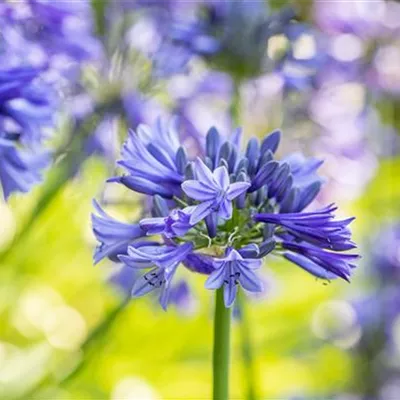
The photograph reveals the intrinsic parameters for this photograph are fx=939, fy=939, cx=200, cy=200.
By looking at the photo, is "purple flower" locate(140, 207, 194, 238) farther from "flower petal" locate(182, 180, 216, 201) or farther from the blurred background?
the blurred background

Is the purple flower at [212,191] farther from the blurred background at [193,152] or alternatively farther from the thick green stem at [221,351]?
the blurred background at [193,152]

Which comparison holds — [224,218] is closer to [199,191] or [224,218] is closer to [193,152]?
[199,191]

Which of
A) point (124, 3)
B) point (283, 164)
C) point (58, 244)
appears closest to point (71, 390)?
point (58, 244)

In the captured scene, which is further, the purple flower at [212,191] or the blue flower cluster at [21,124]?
the blue flower cluster at [21,124]

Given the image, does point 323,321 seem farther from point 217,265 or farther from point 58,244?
point 217,265

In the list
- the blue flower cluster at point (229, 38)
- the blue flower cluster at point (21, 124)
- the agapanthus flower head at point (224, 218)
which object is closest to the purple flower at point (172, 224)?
the agapanthus flower head at point (224, 218)

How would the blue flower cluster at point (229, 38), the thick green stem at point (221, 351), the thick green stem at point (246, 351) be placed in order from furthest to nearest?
the blue flower cluster at point (229, 38) → the thick green stem at point (246, 351) → the thick green stem at point (221, 351)

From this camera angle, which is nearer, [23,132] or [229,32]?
[23,132]

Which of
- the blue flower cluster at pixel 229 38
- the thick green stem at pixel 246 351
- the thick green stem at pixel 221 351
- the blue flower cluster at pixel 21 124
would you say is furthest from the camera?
the blue flower cluster at pixel 229 38
